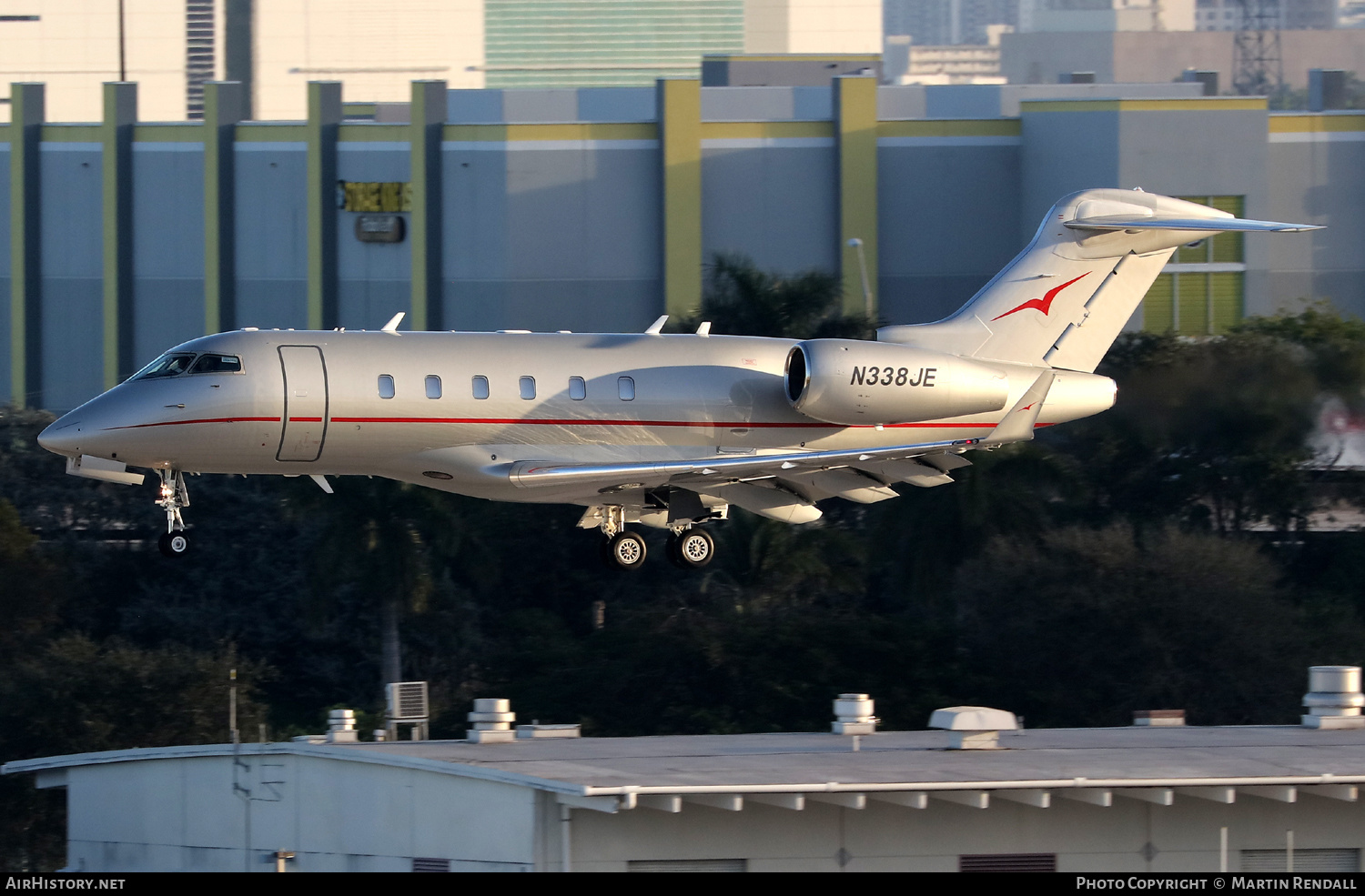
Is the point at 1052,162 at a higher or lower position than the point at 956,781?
higher

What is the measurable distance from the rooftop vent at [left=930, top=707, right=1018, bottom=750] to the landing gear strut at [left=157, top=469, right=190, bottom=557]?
1066cm

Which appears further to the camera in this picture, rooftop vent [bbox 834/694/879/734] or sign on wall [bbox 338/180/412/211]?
sign on wall [bbox 338/180/412/211]

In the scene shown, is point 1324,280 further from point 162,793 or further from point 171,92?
point 171,92

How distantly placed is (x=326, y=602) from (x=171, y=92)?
202ft

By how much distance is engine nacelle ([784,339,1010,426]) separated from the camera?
26.7 metres

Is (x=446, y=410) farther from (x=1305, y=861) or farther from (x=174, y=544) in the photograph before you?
(x=1305, y=861)

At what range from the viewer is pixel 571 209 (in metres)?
59.3

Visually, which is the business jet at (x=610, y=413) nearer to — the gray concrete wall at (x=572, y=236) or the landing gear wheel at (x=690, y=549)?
the landing gear wheel at (x=690, y=549)

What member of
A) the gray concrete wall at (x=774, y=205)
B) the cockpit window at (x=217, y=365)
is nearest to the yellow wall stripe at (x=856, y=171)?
the gray concrete wall at (x=774, y=205)

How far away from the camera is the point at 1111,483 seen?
45.7 metres

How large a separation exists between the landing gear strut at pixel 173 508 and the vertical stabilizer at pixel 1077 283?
439 inches

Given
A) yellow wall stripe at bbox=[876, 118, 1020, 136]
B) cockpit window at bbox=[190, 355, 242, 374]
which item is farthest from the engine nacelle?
yellow wall stripe at bbox=[876, 118, 1020, 136]

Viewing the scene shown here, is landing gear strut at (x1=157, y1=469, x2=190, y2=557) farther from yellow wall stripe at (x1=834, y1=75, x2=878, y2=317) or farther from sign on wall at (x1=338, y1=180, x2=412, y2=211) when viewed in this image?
sign on wall at (x1=338, y1=180, x2=412, y2=211)

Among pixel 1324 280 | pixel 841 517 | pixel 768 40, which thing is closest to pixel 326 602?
pixel 841 517
